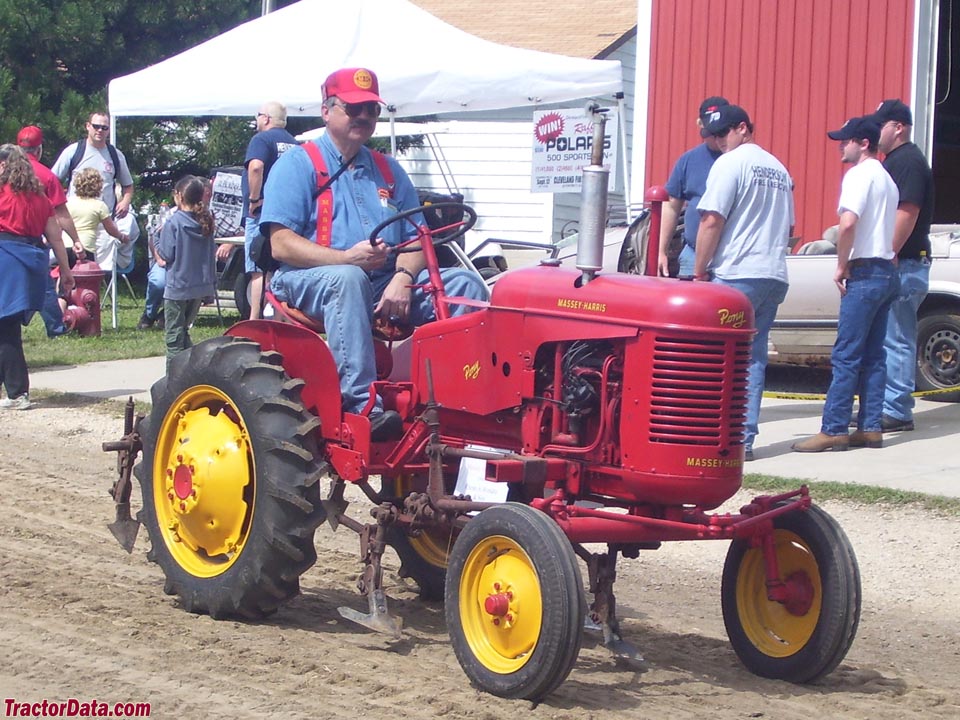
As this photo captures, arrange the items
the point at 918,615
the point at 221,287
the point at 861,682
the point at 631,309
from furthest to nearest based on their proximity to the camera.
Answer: the point at 221,287 < the point at 918,615 < the point at 861,682 < the point at 631,309

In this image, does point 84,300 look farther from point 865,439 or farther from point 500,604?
point 500,604

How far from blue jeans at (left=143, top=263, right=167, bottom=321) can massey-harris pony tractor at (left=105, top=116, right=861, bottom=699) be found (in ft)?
30.8

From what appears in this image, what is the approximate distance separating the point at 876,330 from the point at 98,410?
18.5 feet

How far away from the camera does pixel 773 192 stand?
26.8 ft

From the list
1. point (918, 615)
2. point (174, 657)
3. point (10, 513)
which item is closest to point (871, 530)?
point (918, 615)

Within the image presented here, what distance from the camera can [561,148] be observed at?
14.1 metres

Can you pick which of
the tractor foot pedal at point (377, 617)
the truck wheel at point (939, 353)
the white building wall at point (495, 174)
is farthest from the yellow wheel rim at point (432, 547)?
the white building wall at point (495, 174)

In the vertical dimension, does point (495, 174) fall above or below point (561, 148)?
above

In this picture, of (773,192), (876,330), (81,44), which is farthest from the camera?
(81,44)

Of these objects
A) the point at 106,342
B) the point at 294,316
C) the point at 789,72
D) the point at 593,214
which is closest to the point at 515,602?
the point at 593,214

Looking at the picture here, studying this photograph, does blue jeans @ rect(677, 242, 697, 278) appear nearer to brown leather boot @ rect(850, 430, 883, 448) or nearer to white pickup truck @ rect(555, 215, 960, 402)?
brown leather boot @ rect(850, 430, 883, 448)

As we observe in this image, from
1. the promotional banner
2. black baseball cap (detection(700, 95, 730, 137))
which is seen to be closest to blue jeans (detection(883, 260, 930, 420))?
black baseball cap (detection(700, 95, 730, 137))

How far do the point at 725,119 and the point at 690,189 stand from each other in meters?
0.70

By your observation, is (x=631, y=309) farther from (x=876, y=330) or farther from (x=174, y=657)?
(x=876, y=330)
